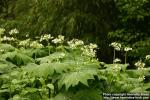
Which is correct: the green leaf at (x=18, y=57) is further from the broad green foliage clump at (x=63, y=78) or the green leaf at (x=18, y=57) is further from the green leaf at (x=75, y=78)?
the green leaf at (x=75, y=78)

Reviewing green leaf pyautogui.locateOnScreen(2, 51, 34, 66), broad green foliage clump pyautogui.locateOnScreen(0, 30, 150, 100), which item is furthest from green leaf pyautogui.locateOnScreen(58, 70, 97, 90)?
green leaf pyautogui.locateOnScreen(2, 51, 34, 66)

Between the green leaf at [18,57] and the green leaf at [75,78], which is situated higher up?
the green leaf at [18,57]

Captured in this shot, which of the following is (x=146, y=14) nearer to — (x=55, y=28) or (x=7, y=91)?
(x=55, y=28)

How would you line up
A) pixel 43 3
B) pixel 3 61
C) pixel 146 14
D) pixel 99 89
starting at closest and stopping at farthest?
pixel 99 89, pixel 3 61, pixel 146 14, pixel 43 3

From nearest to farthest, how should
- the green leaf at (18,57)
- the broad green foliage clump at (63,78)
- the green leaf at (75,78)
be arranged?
the green leaf at (75,78)
the broad green foliage clump at (63,78)
the green leaf at (18,57)

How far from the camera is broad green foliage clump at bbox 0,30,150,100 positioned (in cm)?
309

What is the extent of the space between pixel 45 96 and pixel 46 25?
528 cm

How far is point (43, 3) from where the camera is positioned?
8.74 metres

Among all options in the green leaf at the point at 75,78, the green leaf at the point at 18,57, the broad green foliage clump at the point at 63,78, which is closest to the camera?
the green leaf at the point at 75,78

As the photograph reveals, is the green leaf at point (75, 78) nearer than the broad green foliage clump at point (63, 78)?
Yes

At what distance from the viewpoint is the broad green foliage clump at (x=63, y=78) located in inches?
122

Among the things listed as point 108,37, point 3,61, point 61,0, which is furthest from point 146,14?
point 3,61

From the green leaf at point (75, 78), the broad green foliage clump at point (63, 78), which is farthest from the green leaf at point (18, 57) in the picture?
the green leaf at point (75, 78)

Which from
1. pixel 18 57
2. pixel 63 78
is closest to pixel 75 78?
pixel 63 78
